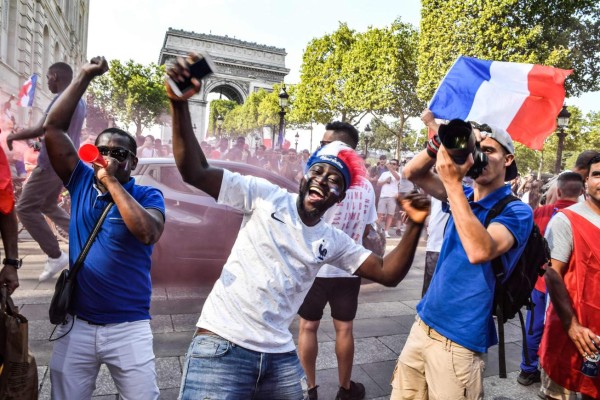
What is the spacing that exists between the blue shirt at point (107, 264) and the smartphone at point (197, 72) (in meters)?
0.75

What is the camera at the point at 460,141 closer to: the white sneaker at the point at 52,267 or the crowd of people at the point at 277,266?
the crowd of people at the point at 277,266

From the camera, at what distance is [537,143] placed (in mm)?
4324

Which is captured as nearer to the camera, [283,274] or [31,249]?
[283,274]

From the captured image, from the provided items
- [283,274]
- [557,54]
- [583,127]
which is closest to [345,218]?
[283,274]

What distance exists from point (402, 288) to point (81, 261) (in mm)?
5166

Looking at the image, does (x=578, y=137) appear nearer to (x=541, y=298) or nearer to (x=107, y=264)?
(x=541, y=298)

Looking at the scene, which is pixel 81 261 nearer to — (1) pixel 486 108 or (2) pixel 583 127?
(1) pixel 486 108

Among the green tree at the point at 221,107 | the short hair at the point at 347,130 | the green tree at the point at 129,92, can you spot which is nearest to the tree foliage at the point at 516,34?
the short hair at the point at 347,130

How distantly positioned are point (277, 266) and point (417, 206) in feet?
2.28

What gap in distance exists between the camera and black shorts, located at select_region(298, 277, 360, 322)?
320 centimetres

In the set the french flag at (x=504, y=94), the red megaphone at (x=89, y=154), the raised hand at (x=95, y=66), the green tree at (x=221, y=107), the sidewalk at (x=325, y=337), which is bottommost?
the sidewalk at (x=325, y=337)

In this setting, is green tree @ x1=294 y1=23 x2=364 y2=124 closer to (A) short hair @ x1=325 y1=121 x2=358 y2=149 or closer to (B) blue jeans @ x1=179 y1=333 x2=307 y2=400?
(A) short hair @ x1=325 y1=121 x2=358 y2=149

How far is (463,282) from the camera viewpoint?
7.11ft

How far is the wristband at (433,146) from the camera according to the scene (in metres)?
2.21
